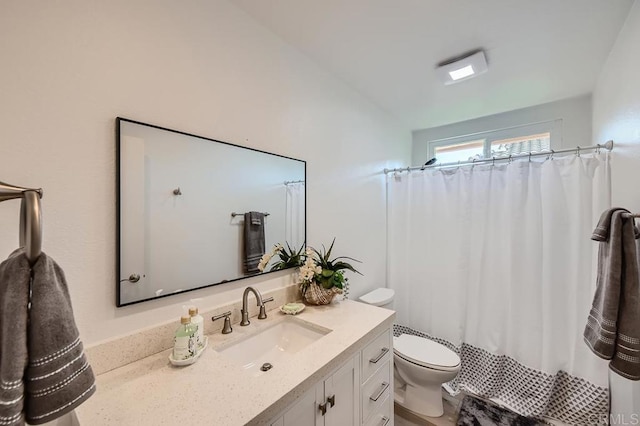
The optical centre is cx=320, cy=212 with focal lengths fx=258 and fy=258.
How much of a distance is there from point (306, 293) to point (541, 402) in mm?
1831

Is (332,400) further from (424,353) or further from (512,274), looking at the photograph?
(512,274)

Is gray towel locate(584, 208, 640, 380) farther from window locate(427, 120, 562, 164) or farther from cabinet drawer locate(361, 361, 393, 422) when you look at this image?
window locate(427, 120, 562, 164)

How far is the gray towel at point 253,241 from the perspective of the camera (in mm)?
1384

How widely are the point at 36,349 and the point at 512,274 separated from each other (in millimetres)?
2499

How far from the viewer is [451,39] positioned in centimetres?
153

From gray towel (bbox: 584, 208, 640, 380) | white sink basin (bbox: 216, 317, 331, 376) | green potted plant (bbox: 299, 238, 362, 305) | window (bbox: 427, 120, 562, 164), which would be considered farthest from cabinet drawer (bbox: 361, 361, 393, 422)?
window (bbox: 427, 120, 562, 164)

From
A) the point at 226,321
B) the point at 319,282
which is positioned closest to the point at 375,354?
the point at 319,282

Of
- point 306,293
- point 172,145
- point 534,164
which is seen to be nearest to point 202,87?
point 172,145

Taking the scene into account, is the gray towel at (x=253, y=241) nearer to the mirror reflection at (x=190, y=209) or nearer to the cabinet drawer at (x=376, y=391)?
the mirror reflection at (x=190, y=209)

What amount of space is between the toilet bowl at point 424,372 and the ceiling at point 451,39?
6.60 feet

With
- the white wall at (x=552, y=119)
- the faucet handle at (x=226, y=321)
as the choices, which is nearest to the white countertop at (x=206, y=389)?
the faucet handle at (x=226, y=321)

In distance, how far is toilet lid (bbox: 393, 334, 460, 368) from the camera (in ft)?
5.69

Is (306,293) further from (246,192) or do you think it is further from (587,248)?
(587,248)

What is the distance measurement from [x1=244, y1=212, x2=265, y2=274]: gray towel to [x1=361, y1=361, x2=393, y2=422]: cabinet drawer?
2.68 ft
